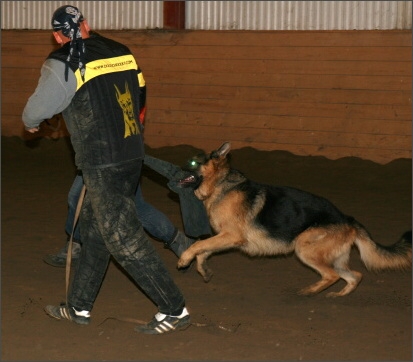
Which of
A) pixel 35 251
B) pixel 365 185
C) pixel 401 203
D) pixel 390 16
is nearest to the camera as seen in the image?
pixel 35 251

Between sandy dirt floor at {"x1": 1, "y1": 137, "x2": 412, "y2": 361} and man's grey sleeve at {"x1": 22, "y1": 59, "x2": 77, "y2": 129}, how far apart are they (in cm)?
140

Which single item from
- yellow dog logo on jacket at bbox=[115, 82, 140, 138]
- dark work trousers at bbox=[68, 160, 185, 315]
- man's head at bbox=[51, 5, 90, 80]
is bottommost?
dark work trousers at bbox=[68, 160, 185, 315]

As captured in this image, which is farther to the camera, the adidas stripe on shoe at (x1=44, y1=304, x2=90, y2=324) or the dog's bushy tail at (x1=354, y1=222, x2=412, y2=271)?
the dog's bushy tail at (x1=354, y1=222, x2=412, y2=271)

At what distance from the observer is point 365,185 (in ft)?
36.3

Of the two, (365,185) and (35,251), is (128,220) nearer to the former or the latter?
(35,251)

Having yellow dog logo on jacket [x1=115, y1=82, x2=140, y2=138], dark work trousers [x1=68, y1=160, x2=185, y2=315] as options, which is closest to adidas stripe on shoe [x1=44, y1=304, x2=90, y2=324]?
dark work trousers [x1=68, y1=160, x2=185, y2=315]

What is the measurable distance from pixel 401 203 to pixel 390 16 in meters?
3.78

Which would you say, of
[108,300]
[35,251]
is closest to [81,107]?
[108,300]

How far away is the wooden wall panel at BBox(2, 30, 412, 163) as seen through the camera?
12078mm

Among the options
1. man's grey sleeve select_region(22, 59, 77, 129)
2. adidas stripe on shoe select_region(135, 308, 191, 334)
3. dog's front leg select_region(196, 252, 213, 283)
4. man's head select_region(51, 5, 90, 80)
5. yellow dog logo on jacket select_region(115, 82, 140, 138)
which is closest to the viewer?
man's grey sleeve select_region(22, 59, 77, 129)

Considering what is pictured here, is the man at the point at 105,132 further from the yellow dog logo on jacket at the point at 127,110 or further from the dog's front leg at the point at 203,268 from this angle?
the dog's front leg at the point at 203,268

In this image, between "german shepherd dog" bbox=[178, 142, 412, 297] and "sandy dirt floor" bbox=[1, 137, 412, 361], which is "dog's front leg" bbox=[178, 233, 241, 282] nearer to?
"german shepherd dog" bbox=[178, 142, 412, 297]

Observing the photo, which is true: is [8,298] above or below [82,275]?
below

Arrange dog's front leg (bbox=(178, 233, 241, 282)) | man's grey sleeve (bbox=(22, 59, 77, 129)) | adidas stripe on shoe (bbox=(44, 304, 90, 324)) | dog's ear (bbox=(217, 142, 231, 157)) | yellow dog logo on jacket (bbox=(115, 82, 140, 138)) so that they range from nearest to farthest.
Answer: man's grey sleeve (bbox=(22, 59, 77, 129)) < yellow dog logo on jacket (bbox=(115, 82, 140, 138)) < adidas stripe on shoe (bbox=(44, 304, 90, 324)) < dog's front leg (bbox=(178, 233, 241, 282)) < dog's ear (bbox=(217, 142, 231, 157))
